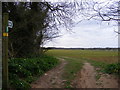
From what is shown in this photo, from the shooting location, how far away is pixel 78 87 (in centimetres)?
898

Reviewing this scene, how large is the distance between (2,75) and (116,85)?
503 centimetres

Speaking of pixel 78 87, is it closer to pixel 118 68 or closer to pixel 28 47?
pixel 118 68

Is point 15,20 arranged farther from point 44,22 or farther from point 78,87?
point 78,87

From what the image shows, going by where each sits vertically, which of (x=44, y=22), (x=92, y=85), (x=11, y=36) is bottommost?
(x=92, y=85)

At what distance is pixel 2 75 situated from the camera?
7957 mm

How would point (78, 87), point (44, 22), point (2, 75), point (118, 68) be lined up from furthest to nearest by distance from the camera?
point (44, 22), point (118, 68), point (78, 87), point (2, 75)

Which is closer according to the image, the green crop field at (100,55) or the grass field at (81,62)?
the grass field at (81,62)

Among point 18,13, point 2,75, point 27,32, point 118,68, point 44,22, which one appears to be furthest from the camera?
point 44,22

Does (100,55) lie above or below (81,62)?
below

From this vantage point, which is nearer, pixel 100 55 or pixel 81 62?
pixel 81 62

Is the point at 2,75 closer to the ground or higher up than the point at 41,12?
closer to the ground

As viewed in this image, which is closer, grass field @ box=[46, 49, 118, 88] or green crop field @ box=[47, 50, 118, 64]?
grass field @ box=[46, 49, 118, 88]

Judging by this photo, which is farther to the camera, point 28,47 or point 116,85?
point 28,47

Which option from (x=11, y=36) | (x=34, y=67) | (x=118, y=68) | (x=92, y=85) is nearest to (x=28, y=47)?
(x=11, y=36)
